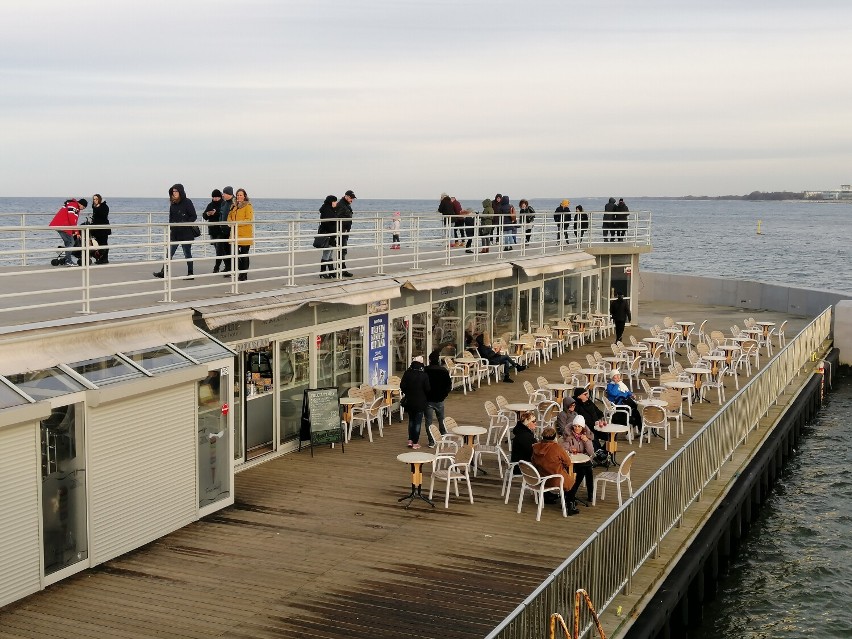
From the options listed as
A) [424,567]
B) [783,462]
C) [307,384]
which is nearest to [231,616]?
[424,567]

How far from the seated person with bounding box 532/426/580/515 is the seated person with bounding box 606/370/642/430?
4.33m

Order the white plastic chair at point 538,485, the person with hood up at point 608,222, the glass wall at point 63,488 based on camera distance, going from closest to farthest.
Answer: the glass wall at point 63,488
the white plastic chair at point 538,485
the person with hood up at point 608,222

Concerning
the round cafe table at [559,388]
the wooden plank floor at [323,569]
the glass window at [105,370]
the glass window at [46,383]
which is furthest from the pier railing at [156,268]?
the round cafe table at [559,388]

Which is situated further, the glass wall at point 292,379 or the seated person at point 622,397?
the seated person at point 622,397

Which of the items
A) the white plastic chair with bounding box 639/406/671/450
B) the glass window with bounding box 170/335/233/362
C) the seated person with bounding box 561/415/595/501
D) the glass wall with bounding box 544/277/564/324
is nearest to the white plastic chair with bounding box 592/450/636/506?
the seated person with bounding box 561/415/595/501

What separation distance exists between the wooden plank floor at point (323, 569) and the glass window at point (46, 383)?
1904 millimetres

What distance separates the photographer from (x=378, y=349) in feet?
62.8

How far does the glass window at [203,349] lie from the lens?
12.9 m

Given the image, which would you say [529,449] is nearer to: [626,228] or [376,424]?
[376,424]

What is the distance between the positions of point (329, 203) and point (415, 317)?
3.00 meters

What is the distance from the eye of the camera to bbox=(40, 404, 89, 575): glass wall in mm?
10594

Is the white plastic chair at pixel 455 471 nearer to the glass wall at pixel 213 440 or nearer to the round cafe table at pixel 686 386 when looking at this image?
the glass wall at pixel 213 440

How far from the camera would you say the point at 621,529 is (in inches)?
389

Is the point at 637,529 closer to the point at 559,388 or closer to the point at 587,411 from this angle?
the point at 587,411
